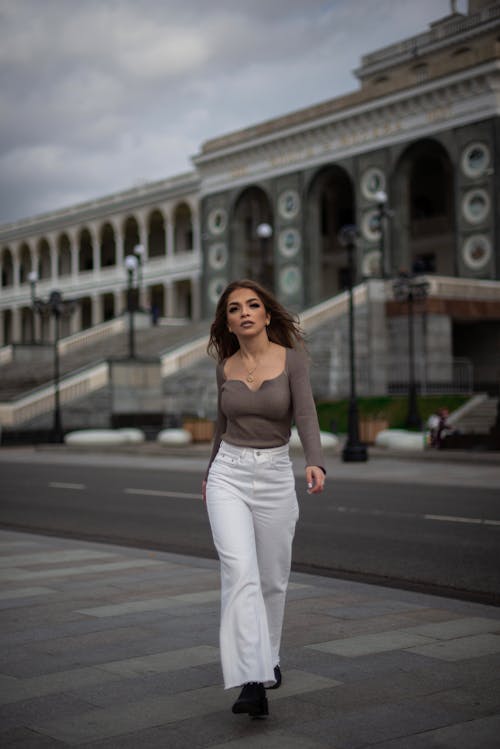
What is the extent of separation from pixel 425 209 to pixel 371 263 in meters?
9.60

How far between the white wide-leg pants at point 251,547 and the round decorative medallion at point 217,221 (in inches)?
2185

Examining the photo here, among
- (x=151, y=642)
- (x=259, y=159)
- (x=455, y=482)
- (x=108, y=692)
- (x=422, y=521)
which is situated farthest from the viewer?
(x=259, y=159)

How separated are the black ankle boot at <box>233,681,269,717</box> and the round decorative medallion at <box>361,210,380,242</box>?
46357 millimetres

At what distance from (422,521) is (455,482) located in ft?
19.1

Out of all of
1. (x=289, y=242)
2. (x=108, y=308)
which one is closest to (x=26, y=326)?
(x=108, y=308)

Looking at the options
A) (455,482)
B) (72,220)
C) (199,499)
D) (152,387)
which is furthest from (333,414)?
(72,220)

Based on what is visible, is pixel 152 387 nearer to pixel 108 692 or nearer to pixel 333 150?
pixel 333 150

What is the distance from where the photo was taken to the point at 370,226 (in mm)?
50219

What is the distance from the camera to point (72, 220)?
7956 centimetres

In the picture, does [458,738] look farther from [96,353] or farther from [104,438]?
[96,353]

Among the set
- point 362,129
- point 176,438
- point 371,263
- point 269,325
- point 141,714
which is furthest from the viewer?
point 362,129

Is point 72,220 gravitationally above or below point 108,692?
above

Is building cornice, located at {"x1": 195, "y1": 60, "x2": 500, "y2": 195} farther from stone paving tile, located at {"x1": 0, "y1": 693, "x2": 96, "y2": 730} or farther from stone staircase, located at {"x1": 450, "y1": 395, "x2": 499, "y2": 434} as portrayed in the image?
stone paving tile, located at {"x1": 0, "y1": 693, "x2": 96, "y2": 730}

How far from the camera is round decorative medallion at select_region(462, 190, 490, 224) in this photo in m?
45.0
